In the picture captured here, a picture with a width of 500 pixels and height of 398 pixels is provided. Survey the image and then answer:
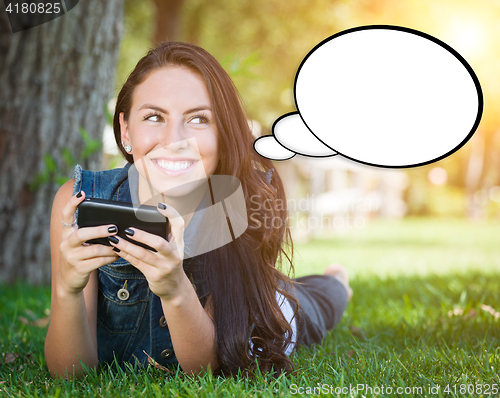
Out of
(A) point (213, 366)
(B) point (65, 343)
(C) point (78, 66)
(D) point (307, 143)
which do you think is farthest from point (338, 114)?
(C) point (78, 66)

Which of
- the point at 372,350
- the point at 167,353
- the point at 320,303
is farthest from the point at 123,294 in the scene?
the point at 320,303

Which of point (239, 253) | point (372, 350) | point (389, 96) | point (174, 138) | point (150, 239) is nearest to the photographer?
point (389, 96)

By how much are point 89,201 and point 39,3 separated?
2800 mm

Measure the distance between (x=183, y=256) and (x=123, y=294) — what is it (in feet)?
1.14

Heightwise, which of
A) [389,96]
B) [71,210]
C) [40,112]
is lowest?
[71,210]

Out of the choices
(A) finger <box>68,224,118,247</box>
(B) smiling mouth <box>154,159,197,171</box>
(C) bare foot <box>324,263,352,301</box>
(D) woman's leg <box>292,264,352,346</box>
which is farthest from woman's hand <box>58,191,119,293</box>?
(C) bare foot <box>324,263,352,301</box>

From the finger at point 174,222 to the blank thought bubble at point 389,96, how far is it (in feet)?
1.71

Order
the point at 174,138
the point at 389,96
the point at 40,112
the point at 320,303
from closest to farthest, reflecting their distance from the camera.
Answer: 1. the point at 389,96
2. the point at 174,138
3. the point at 320,303
4. the point at 40,112

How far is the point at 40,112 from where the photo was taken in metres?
3.57

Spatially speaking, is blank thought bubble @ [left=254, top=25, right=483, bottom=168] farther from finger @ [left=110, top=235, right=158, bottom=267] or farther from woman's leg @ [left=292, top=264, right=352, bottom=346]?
woman's leg @ [left=292, top=264, right=352, bottom=346]

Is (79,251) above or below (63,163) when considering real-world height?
below

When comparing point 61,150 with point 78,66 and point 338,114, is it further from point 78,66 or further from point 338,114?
point 338,114

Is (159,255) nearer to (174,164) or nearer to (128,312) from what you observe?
(174,164)

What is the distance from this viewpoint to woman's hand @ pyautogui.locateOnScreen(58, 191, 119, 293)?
4.43 ft
